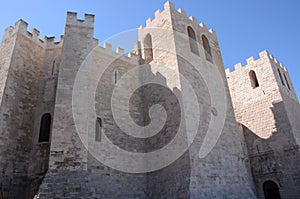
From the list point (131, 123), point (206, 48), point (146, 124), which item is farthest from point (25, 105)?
point (206, 48)

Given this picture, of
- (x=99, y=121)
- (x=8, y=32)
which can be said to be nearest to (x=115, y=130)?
(x=99, y=121)

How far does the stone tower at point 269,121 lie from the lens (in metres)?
11.1

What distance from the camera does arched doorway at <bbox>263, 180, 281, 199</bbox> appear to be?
1167cm

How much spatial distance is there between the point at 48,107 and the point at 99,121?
6.68 ft

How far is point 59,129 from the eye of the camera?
23.7 ft

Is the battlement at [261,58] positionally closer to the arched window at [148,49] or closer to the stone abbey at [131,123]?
the stone abbey at [131,123]

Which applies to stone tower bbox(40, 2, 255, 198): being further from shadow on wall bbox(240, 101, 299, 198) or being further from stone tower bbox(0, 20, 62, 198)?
shadow on wall bbox(240, 101, 299, 198)

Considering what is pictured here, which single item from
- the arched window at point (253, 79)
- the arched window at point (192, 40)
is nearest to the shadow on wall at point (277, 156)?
the arched window at point (253, 79)

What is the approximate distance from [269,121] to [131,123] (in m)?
7.37

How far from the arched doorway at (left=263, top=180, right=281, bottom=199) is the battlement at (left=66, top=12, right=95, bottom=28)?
428 inches

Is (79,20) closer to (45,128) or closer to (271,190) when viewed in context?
(45,128)

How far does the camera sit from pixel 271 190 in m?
11.8

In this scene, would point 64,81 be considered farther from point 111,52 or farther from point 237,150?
point 237,150

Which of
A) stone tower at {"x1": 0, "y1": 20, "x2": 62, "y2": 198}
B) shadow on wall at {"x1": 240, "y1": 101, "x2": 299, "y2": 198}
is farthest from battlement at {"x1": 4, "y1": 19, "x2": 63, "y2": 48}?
shadow on wall at {"x1": 240, "y1": 101, "x2": 299, "y2": 198}
